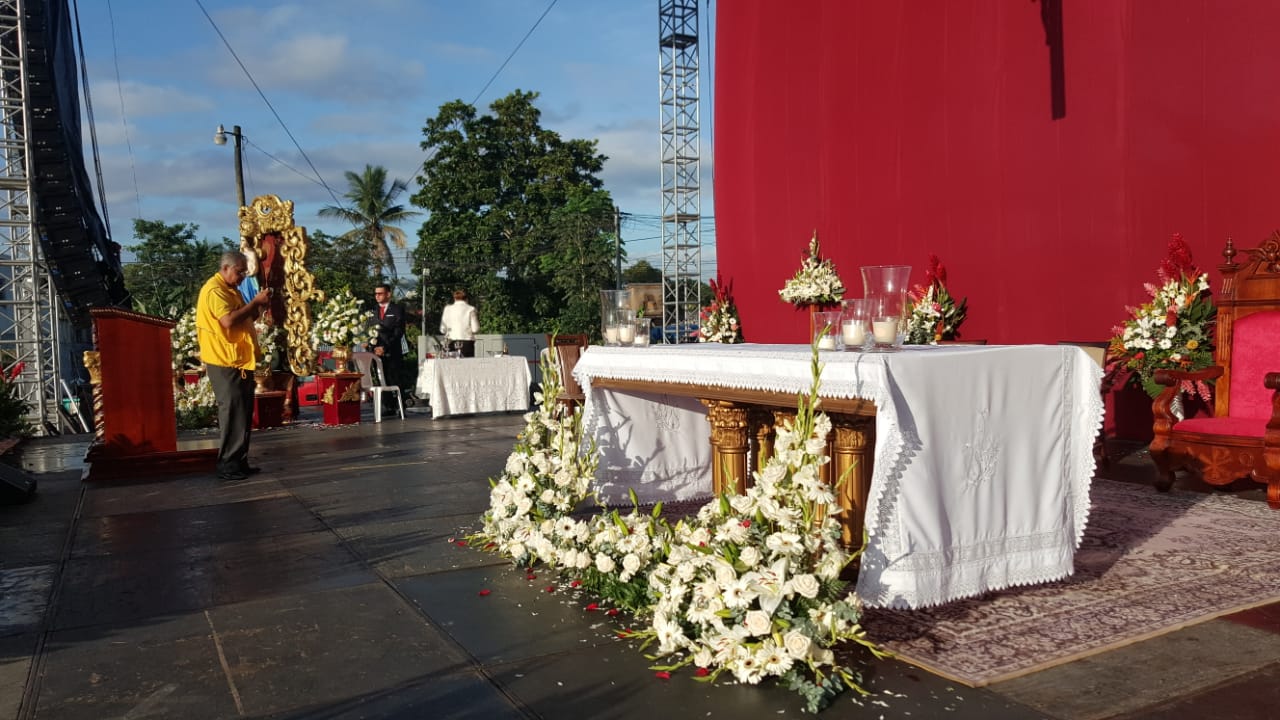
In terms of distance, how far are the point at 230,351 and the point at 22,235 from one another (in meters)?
6.57

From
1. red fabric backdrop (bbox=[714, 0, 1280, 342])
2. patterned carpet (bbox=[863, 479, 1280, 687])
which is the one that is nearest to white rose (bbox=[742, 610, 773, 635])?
patterned carpet (bbox=[863, 479, 1280, 687])

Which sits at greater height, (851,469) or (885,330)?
(885,330)

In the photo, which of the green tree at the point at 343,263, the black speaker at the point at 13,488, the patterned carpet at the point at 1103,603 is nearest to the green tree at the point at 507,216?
the green tree at the point at 343,263

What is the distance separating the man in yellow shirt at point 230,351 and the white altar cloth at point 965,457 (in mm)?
4309

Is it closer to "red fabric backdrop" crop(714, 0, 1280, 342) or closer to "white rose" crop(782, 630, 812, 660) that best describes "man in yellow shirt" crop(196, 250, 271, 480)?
"white rose" crop(782, 630, 812, 660)

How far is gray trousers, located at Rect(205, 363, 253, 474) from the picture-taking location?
22.0 ft

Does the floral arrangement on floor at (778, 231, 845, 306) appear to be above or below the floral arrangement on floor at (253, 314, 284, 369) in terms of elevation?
above

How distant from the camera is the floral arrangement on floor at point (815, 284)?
10250mm

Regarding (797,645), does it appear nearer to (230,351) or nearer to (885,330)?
(885,330)

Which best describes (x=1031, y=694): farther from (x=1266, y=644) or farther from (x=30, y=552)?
(x=30, y=552)

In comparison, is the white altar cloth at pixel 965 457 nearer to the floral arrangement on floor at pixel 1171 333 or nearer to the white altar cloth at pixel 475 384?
the floral arrangement on floor at pixel 1171 333

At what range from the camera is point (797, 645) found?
254 cm

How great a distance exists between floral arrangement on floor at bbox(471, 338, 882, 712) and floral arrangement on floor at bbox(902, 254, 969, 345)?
5153mm

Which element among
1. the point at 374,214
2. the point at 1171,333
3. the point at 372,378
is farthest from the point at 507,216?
the point at 1171,333
